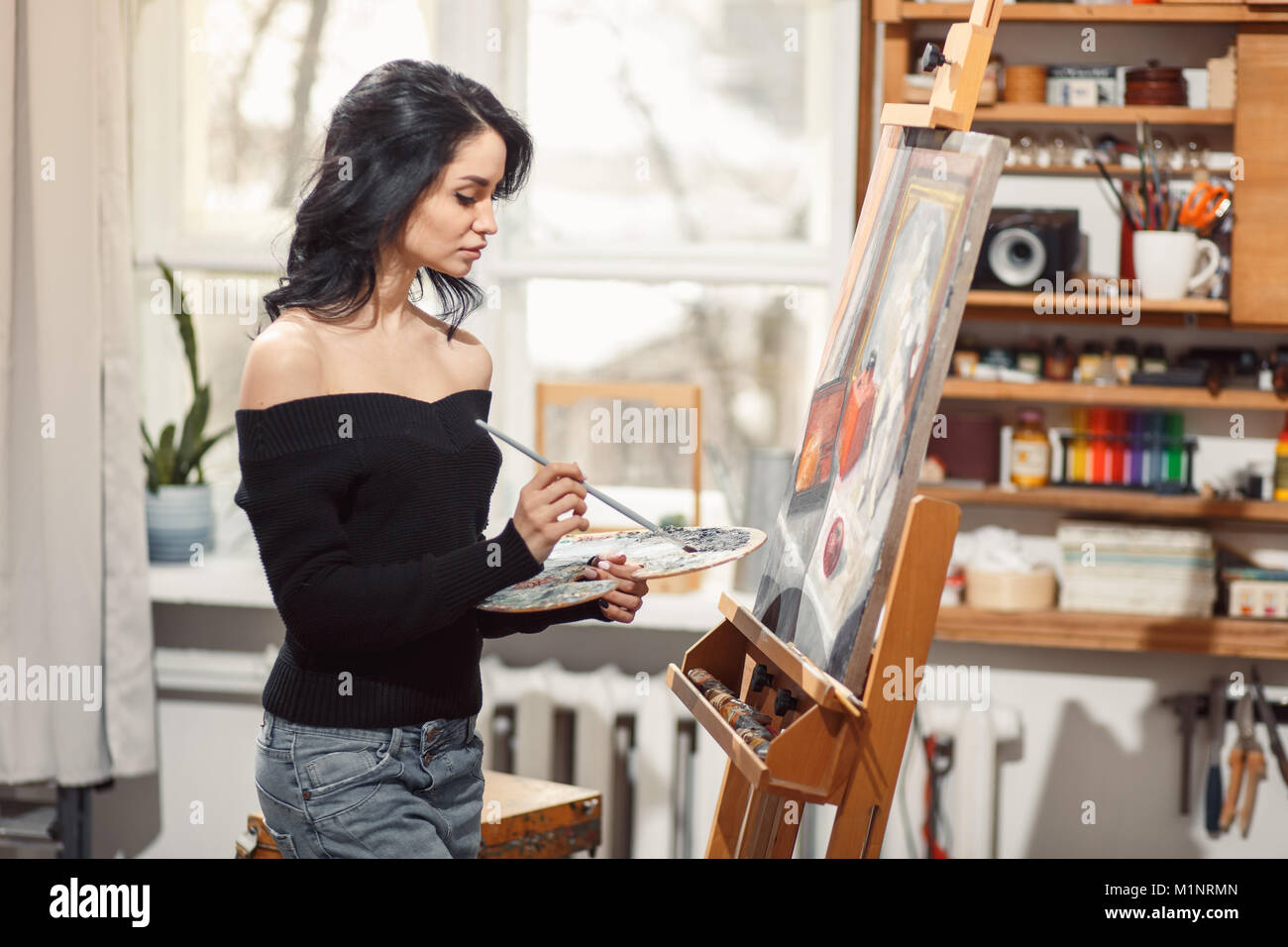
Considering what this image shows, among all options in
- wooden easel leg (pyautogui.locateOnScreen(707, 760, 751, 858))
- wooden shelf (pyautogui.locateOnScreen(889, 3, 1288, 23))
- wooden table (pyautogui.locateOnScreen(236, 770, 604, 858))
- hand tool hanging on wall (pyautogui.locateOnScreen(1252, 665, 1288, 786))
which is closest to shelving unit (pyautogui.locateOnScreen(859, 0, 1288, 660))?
wooden shelf (pyautogui.locateOnScreen(889, 3, 1288, 23))

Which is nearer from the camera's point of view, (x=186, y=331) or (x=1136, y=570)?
(x=1136, y=570)

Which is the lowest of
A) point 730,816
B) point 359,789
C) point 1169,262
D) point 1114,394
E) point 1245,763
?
point 1245,763

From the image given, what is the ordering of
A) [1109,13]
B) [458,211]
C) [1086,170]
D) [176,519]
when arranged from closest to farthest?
[458,211] → [1109,13] → [1086,170] → [176,519]

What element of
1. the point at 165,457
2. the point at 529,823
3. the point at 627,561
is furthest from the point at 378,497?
the point at 165,457

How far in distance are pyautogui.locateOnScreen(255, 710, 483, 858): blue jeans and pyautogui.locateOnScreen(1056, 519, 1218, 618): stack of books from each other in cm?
135

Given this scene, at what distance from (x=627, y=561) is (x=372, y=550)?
28 centimetres

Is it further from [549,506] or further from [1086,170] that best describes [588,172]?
[549,506]

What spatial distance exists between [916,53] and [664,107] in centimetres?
47

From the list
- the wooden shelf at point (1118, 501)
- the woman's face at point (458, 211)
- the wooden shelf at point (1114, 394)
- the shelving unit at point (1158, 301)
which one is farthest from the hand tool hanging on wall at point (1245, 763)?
the woman's face at point (458, 211)

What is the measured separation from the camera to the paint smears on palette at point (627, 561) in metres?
1.30

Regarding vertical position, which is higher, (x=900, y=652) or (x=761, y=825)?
Answer: (x=900, y=652)

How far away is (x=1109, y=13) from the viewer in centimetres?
211
